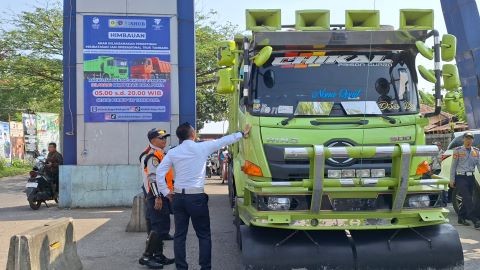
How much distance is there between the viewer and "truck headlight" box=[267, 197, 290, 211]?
5.34 m

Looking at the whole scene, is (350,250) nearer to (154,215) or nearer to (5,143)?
(154,215)

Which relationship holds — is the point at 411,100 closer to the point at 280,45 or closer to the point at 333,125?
the point at 333,125

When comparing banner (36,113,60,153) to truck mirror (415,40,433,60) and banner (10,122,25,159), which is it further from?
truck mirror (415,40,433,60)

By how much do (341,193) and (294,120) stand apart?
941 millimetres

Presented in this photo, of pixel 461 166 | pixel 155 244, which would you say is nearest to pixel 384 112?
pixel 155 244

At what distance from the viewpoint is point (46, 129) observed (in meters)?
34.8

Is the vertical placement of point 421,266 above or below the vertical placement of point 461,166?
below

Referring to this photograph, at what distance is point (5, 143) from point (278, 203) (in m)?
27.8

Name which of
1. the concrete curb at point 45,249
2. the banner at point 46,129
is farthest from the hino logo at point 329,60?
the banner at point 46,129

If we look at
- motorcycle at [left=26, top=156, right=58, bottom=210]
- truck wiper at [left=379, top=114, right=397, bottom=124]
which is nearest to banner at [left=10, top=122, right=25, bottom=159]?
motorcycle at [left=26, top=156, right=58, bottom=210]

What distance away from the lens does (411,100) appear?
19.7 feet

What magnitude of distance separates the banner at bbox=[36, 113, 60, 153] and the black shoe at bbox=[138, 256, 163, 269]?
28.1 m

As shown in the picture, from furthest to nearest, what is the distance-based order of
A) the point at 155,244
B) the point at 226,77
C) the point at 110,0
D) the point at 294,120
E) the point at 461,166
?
the point at 110,0, the point at 461,166, the point at 155,244, the point at 226,77, the point at 294,120

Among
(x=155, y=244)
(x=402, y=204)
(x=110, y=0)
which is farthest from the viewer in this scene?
(x=110, y=0)
